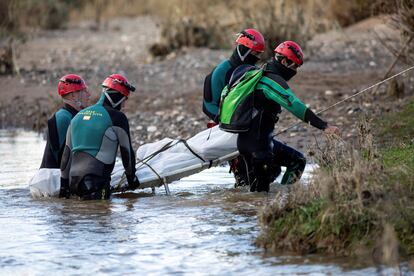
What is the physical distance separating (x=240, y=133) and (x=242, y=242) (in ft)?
7.05

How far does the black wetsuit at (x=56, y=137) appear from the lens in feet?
34.9

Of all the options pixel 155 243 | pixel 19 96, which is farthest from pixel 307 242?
pixel 19 96

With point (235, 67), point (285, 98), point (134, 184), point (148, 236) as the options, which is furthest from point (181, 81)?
point (148, 236)

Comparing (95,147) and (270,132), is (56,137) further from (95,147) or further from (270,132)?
(270,132)

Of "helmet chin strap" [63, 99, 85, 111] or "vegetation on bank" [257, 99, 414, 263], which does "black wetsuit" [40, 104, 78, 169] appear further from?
"vegetation on bank" [257, 99, 414, 263]

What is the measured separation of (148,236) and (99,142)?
1.79 metres

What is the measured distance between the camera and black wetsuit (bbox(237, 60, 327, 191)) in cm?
984

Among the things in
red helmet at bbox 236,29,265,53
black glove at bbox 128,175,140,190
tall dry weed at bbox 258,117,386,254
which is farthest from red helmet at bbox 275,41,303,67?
tall dry weed at bbox 258,117,386,254

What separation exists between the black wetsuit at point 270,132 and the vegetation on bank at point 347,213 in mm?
1586

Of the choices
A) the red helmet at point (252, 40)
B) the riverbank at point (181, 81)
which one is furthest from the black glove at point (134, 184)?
the riverbank at point (181, 81)

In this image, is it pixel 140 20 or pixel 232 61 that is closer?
pixel 232 61

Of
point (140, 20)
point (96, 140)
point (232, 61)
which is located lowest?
point (96, 140)

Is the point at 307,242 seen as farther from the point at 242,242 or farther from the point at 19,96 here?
the point at 19,96

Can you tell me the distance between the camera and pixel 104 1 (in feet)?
135
